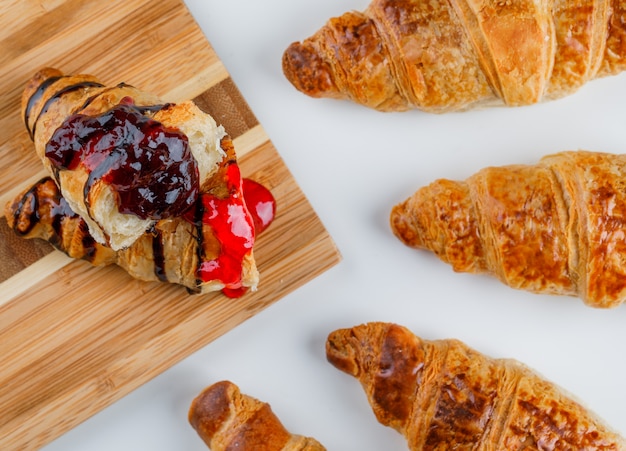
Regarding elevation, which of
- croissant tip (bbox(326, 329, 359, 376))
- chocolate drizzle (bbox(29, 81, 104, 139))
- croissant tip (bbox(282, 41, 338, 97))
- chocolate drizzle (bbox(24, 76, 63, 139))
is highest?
chocolate drizzle (bbox(24, 76, 63, 139))

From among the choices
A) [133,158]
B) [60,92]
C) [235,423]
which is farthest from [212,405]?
[60,92]

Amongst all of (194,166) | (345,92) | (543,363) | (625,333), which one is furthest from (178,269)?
(625,333)

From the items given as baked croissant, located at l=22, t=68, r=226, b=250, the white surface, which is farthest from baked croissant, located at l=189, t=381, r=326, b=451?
baked croissant, located at l=22, t=68, r=226, b=250

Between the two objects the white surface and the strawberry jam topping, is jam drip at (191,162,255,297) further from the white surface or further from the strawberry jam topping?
the white surface

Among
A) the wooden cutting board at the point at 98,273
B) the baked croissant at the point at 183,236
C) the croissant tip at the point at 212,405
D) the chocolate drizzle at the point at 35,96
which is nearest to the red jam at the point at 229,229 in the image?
the baked croissant at the point at 183,236

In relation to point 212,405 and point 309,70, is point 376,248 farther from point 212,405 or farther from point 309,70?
point 212,405

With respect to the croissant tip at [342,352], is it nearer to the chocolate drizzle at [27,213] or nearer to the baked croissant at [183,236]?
the baked croissant at [183,236]
